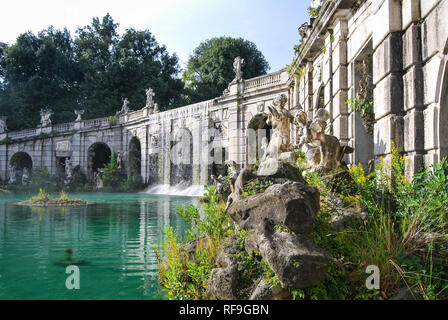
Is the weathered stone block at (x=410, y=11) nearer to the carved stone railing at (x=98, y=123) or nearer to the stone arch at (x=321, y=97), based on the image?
the stone arch at (x=321, y=97)

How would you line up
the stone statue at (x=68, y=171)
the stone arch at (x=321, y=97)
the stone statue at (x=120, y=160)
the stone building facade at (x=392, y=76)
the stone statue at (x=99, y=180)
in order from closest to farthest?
the stone building facade at (x=392, y=76)
the stone arch at (x=321, y=97)
the stone statue at (x=99, y=180)
the stone statue at (x=120, y=160)
the stone statue at (x=68, y=171)

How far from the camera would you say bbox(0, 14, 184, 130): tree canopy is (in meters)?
36.2

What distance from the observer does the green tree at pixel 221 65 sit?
3519cm

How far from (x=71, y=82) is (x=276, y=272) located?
140ft

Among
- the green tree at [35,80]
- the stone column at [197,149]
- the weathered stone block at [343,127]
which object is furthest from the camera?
the green tree at [35,80]

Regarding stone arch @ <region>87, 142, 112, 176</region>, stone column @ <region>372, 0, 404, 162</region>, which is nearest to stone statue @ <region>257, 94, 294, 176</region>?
stone column @ <region>372, 0, 404, 162</region>

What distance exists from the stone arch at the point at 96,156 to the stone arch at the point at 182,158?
9.05 meters

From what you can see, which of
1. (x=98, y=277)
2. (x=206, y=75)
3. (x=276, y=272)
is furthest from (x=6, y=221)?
(x=206, y=75)

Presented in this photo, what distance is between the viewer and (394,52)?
5.82 meters

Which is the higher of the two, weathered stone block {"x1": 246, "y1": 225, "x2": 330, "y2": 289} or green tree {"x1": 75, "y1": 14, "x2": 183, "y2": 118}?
green tree {"x1": 75, "y1": 14, "x2": 183, "y2": 118}

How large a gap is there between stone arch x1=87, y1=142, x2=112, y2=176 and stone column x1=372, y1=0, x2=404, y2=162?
2803 centimetres

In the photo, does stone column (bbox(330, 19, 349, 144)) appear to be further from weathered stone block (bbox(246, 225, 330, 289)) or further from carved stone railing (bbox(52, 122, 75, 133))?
carved stone railing (bbox(52, 122, 75, 133))

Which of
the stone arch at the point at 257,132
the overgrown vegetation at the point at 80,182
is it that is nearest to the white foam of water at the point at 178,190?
the overgrown vegetation at the point at 80,182
